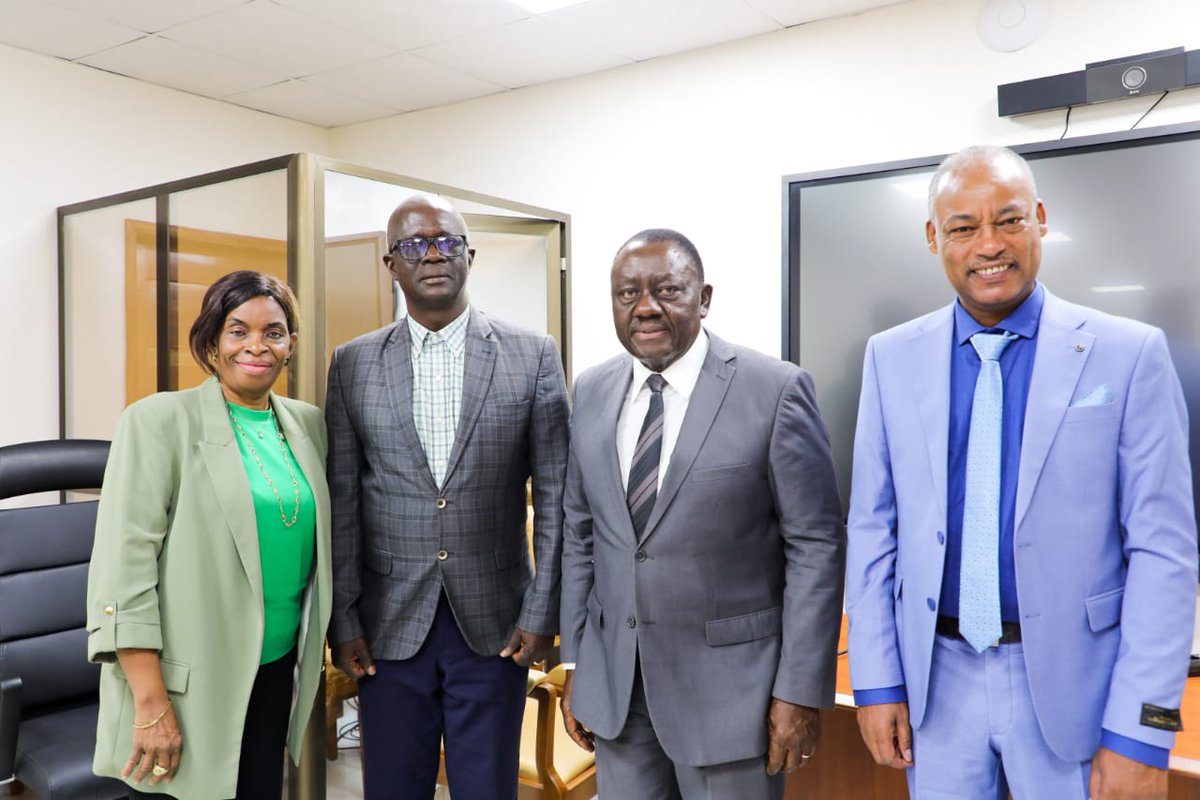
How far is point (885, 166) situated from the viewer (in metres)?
2.96

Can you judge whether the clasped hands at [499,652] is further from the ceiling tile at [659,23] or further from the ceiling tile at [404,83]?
the ceiling tile at [404,83]

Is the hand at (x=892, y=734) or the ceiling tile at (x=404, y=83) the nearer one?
the hand at (x=892, y=734)

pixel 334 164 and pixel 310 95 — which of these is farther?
pixel 310 95

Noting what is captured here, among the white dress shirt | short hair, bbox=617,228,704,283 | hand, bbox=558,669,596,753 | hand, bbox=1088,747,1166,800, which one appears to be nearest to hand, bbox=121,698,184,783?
hand, bbox=558,669,596,753

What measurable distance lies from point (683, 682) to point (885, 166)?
2.15 m

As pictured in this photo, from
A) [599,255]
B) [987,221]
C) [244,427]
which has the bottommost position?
[244,427]

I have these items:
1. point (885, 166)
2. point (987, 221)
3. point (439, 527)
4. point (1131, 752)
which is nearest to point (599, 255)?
point (885, 166)

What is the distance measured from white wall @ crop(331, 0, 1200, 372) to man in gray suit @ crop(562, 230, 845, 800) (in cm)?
173

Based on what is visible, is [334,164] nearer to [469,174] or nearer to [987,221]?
[987,221]

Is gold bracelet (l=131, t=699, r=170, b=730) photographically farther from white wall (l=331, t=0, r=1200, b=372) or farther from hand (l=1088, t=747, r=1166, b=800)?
white wall (l=331, t=0, r=1200, b=372)

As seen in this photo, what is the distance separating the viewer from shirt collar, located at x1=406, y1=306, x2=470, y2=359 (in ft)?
6.04

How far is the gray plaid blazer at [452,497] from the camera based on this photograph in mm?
1740

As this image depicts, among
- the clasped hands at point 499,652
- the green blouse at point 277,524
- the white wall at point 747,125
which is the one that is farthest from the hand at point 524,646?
the white wall at point 747,125

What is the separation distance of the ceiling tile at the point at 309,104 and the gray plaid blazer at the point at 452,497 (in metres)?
2.60
